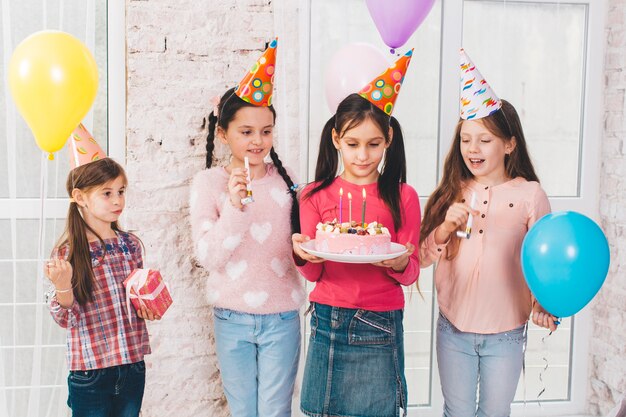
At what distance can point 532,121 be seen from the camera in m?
2.41

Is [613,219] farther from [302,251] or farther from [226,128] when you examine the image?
[226,128]

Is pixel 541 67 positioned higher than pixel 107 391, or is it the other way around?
pixel 541 67

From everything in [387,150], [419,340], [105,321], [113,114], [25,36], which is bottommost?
[419,340]

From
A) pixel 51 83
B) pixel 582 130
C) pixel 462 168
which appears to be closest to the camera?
pixel 51 83

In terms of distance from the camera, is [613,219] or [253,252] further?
[613,219]

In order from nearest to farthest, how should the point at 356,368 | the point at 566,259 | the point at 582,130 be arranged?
the point at 566,259, the point at 356,368, the point at 582,130

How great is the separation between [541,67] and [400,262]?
1198 mm

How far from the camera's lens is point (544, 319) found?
1785mm

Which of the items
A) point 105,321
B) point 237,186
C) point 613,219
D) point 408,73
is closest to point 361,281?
point 237,186

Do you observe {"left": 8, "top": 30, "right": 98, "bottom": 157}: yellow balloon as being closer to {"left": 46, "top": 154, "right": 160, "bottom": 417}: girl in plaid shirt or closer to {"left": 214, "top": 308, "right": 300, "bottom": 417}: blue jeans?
{"left": 46, "top": 154, "right": 160, "bottom": 417}: girl in plaid shirt

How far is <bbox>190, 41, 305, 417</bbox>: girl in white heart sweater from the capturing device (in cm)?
180

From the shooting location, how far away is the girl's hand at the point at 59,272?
154cm

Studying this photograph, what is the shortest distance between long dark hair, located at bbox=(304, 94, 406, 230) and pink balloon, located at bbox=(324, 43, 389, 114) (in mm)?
64

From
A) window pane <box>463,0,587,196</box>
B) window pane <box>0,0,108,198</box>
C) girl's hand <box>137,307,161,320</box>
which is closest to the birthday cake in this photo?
girl's hand <box>137,307,161,320</box>
